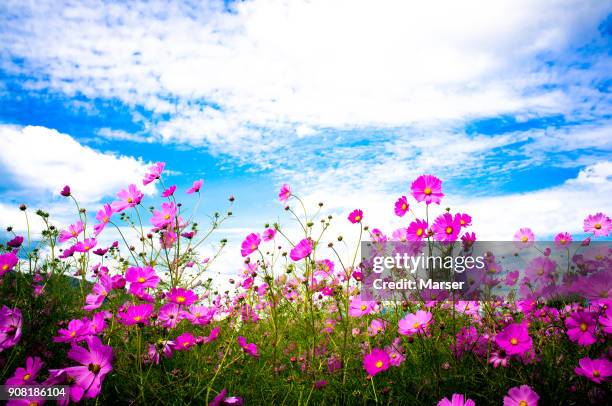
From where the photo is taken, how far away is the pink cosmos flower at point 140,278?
72.1 inches

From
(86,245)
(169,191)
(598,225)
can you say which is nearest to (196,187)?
(169,191)

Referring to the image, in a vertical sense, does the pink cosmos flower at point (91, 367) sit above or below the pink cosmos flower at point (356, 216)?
below

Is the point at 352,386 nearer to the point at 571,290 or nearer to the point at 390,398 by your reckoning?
the point at 390,398

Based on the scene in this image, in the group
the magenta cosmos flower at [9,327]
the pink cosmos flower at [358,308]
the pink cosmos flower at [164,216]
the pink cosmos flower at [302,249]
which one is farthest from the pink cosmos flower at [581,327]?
the magenta cosmos flower at [9,327]

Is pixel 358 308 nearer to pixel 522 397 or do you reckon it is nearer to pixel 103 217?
pixel 522 397

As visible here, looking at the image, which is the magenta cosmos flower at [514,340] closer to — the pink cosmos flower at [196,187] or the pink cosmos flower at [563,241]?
the pink cosmos flower at [563,241]

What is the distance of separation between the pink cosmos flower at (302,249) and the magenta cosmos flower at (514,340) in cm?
92

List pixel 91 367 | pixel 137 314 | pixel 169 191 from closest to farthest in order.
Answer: pixel 91 367 → pixel 137 314 → pixel 169 191

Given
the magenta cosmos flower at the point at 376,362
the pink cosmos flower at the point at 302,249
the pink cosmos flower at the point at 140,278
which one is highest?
the pink cosmos flower at the point at 302,249

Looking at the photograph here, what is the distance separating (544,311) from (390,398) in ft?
4.11

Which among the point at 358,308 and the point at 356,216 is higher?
the point at 356,216

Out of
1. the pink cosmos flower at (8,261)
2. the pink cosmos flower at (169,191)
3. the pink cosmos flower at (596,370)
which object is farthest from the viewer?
the pink cosmos flower at (169,191)

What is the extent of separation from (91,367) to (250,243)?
1.08m

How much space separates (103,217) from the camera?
2.49 meters
